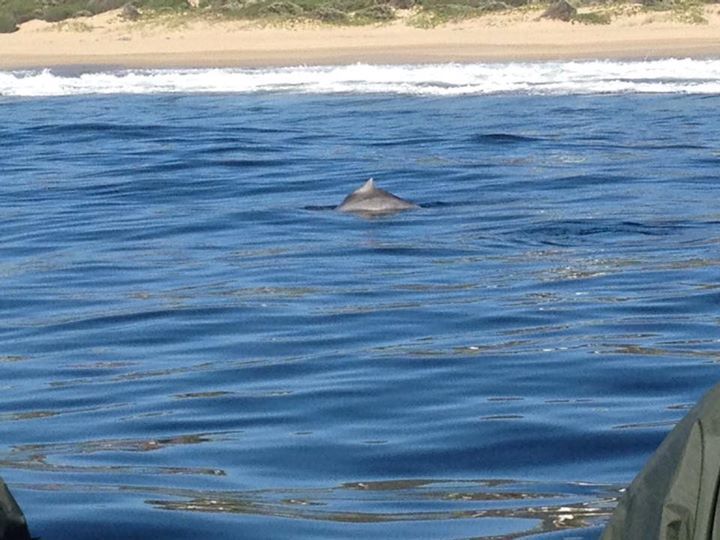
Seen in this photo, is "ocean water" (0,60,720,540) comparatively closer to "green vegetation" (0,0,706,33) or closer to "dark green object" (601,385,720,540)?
"dark green object" (601,385,720,540)

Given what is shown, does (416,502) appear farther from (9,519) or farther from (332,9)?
(332,9)

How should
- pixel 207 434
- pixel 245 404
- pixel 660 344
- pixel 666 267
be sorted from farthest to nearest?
pixel 666 267
pixel 660 344
pixel 245 404
pixel 207 434

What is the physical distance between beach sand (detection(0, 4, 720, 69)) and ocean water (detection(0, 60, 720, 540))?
19.6 metres

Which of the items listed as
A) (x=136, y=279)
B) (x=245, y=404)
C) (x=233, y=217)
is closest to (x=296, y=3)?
(x=233, y=217)

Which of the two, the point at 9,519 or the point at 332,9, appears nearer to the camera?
the point at 9,519

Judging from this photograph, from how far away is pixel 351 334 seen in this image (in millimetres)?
9047

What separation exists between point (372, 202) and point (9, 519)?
31.2 ft

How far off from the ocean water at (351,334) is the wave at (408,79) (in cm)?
933

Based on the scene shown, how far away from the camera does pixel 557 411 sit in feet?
23.4

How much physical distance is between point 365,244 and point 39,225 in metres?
3.28

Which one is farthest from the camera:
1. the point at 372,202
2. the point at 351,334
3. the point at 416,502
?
the point at 372,202

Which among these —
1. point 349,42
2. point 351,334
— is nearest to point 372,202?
point 351,334

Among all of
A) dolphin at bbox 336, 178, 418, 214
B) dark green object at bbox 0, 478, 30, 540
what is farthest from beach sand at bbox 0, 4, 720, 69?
dark green object at bbox 0, 478, 30, 540

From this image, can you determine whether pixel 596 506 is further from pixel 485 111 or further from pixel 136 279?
pixel 485 111
